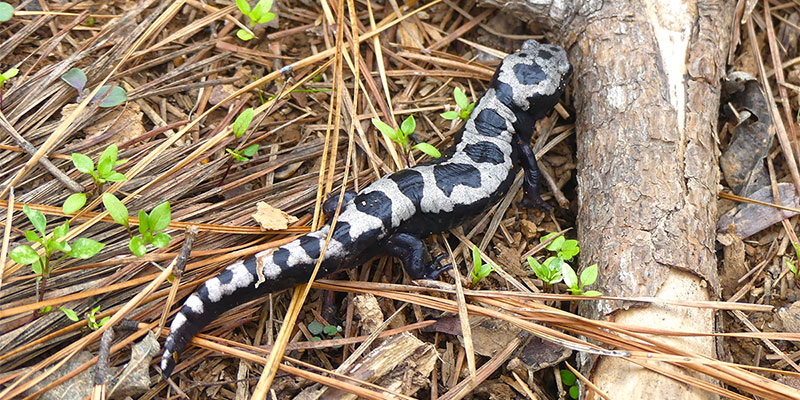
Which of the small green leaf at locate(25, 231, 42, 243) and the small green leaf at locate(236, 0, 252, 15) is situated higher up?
the small green leaf at locate(236, 0, 252, 15)

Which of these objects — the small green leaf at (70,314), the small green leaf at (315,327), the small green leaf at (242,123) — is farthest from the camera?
the small green leaf at (242,123)

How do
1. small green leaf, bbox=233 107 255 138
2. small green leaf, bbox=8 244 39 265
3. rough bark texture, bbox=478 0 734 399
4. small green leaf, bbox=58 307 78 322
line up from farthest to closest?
small green leaf, bbox=233 107 255 138 < rough bark texture, bbox=478 0 734 399 < small green leaf, bbox=58 307 78 322 < small green leaf, bbox=8 244 39 265

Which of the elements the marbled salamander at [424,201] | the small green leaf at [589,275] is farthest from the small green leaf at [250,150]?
the small green leaf at [589,275]

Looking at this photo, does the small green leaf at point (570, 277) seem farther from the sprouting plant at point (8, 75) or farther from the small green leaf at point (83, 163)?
the sprouting plant at point (8, 75)

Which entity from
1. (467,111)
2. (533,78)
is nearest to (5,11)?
(467,111)

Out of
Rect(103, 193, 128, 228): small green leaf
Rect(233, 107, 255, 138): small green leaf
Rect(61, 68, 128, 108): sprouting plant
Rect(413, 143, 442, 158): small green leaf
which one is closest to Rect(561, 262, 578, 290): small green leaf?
Rect(413, 143, 442, 158): small green leaf

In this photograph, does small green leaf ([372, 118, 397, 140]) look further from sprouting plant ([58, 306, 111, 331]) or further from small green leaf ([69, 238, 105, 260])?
sprouting plant ([58, 306, 111, 331])

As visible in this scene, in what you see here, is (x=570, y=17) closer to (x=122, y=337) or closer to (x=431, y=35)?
(x=431, y=35)
